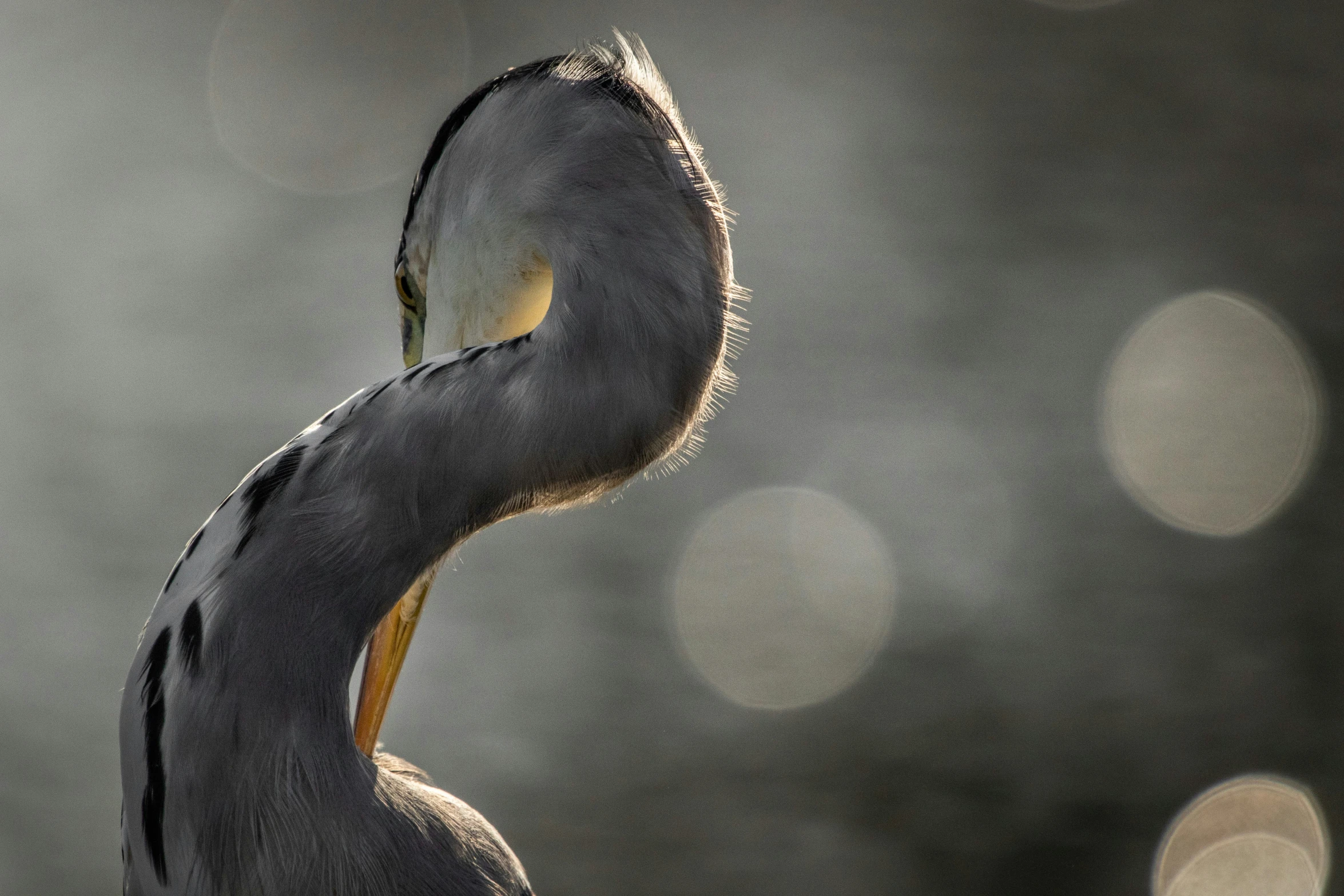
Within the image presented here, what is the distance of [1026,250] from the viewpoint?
434 centimetres

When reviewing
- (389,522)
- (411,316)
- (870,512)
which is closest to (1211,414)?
(870,512)

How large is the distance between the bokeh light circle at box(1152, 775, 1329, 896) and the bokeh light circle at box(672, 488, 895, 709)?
84 cm

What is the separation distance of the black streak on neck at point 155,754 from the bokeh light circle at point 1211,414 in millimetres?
3337

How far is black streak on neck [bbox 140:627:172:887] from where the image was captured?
69 centimetres

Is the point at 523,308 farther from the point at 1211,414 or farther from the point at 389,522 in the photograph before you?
the point at 1211,414

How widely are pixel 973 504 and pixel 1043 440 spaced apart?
1.22 ft

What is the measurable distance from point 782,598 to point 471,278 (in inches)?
92.7

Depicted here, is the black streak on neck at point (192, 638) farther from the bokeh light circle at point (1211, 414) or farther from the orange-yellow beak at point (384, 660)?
the bokeh light circle at point (1211, 414)

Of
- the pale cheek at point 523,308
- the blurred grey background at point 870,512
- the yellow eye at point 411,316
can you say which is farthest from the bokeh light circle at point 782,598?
the pale cheek at point 523,308

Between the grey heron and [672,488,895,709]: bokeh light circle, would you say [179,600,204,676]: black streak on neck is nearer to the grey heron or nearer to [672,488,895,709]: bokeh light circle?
the grey heron

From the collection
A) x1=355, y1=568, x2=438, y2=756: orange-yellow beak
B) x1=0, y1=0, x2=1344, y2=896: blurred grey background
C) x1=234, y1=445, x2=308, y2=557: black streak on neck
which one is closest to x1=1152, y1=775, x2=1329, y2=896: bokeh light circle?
x1=0, y1=0, x2=1344, y2=896: blurred grey background

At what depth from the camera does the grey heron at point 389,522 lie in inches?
26.9

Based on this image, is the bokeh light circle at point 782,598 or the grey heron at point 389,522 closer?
the grey heron at point 389,522

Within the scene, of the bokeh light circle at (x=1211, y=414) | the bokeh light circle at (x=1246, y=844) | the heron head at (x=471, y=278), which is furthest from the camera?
the bokeh light circle at (x=1211, y=414)
